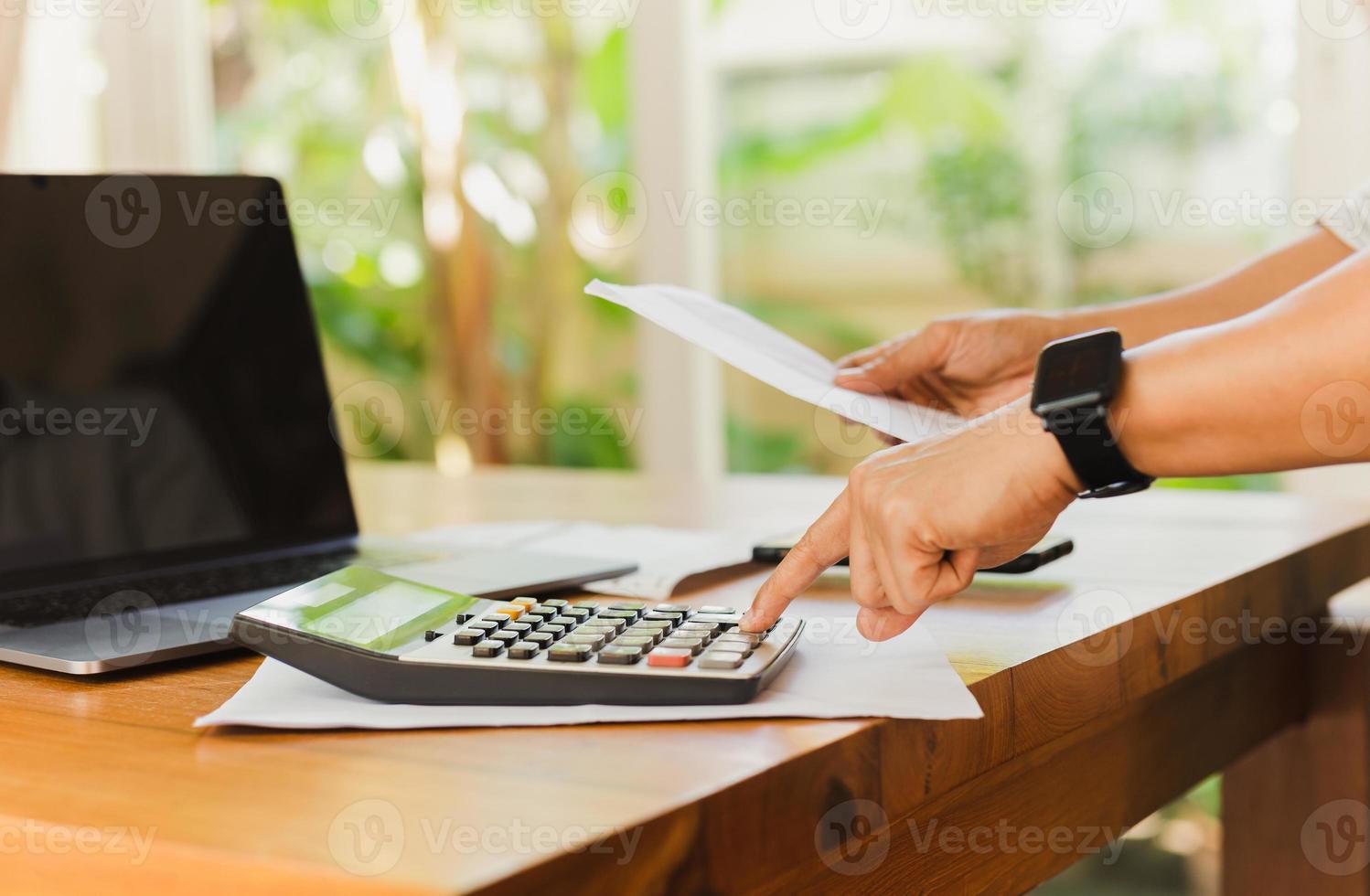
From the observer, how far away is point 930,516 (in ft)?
2.08

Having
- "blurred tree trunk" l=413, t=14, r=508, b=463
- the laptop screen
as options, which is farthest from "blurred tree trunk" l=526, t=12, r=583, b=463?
the laptop screen

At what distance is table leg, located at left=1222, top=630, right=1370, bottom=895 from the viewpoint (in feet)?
3.63

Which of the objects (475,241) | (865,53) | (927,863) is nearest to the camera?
(927,863)

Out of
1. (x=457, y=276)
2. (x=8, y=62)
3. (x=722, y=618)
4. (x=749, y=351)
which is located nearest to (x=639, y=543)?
(x=749, y=351)

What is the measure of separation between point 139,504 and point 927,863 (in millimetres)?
551

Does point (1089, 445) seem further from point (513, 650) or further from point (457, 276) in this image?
point (457, 276)

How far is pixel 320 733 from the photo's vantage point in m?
0.55

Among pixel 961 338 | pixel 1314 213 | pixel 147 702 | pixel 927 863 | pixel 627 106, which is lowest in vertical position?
pixel 927 863

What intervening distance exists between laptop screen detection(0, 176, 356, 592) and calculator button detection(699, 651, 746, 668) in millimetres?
468

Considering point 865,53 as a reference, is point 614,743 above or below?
below

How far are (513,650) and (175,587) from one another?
0.35 m

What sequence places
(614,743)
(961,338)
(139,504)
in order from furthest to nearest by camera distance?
(961,338)
(139,504)
(614,743)

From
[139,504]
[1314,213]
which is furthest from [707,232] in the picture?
[139,504]

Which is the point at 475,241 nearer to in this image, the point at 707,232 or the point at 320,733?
the point at 707,232
